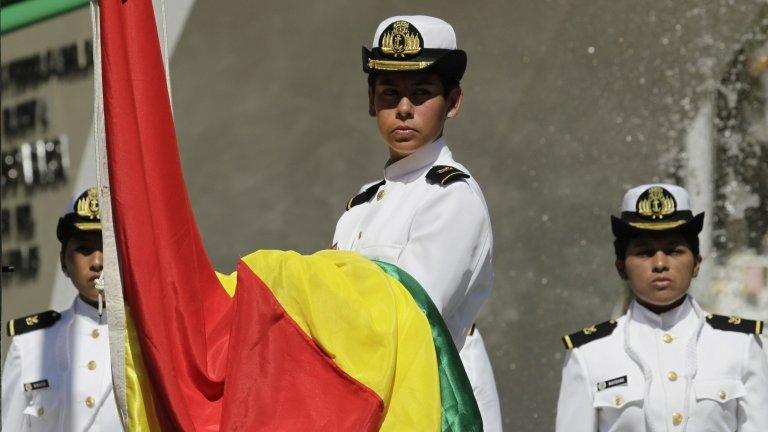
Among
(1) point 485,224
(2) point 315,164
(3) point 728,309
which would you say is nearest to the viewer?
(1) point 485,224

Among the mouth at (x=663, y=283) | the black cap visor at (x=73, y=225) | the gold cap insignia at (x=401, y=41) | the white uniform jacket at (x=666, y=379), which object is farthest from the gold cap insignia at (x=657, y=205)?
the gold cap insignia at (x=401, y=41)

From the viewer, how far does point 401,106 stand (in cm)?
502

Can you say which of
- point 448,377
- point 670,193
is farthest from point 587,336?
point 448,377

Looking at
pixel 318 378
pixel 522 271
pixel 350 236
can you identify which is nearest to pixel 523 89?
pixel 522 271

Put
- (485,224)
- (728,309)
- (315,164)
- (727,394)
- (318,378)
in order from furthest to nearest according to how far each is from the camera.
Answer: (315,164), (728,309), (727,394), (485,224), (318,378)

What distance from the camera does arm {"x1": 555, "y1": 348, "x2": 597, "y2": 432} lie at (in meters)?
7.09

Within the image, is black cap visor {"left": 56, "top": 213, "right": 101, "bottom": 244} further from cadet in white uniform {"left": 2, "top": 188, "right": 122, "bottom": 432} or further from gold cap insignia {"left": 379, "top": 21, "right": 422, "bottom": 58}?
gold cap insignia {"left": 379, "top": 21, "right": 422, "bottom": 58}

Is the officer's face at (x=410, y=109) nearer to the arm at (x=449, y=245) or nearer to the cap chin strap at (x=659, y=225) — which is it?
the arm at (x=449, y=245)

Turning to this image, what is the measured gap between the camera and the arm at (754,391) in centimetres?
684

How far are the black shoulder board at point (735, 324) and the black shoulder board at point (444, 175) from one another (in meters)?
2.36

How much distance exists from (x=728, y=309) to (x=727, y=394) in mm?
1394

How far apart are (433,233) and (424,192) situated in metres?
0.20

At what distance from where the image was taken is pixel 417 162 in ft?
16.7

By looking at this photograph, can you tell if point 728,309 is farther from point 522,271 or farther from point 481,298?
point 481,298
